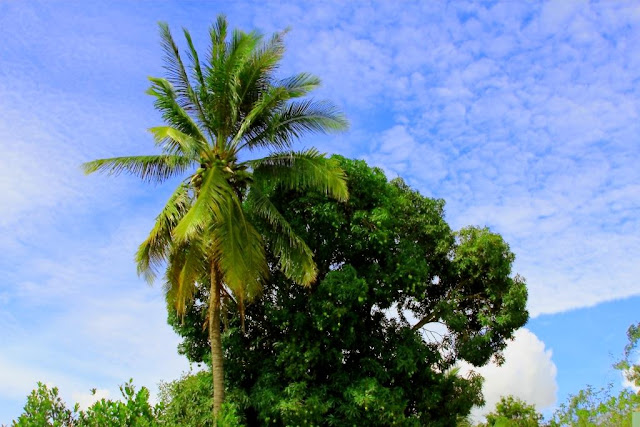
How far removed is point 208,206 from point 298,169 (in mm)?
2770

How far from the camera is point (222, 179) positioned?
557 inches

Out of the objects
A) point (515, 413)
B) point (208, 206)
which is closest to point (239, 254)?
point (208, 206)

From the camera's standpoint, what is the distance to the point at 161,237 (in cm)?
1487

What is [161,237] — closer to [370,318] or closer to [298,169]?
[298,169]

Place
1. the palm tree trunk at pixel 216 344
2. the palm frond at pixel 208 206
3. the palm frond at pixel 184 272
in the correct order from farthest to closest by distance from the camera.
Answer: the palm tree trunk at pixel 216 344 < the palm frond at pixel 184 272 < the palm frond at pixel 208 206

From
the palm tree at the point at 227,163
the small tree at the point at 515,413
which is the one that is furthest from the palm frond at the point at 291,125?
the small tree at the point at 515,413

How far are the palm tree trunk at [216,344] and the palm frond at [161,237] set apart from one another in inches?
53.0

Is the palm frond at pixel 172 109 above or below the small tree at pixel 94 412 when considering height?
above

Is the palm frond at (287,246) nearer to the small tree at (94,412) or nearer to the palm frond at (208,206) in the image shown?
the palm frond at (208,206)

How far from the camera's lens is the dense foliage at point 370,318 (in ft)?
49.0

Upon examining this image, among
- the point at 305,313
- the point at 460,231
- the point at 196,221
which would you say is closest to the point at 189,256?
the point at 196,221

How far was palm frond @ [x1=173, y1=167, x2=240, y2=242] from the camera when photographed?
42.1 ft

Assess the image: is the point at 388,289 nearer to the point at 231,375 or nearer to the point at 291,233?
the point at 291,233

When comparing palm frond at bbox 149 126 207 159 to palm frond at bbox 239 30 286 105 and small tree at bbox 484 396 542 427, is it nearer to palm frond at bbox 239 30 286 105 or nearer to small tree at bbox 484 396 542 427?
palm frond at bbox 239 30 286 105
